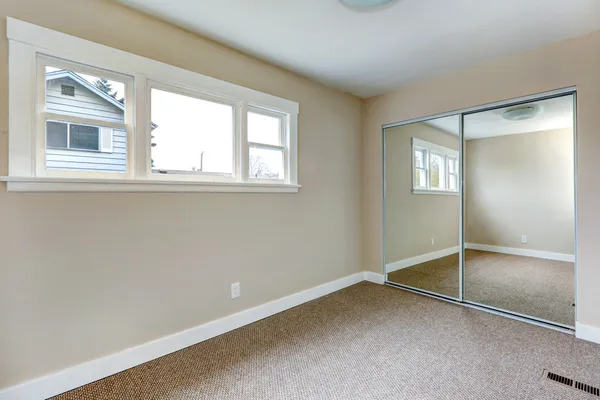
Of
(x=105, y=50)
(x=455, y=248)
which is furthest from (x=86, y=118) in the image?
(x=455, y=248)

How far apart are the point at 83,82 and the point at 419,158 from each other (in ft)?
11.5

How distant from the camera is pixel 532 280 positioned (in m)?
2.94

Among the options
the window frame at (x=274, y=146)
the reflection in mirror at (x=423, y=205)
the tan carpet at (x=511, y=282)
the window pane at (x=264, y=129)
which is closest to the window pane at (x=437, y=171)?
the reflection in mirror at (x=423, y=205)

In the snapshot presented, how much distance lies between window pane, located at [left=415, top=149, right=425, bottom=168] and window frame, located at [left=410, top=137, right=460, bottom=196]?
0.01 meters

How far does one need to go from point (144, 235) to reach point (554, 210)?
356 centimetres

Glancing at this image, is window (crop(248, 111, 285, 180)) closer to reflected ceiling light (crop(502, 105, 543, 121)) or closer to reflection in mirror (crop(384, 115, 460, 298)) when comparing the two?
reflection in mirror (crop(384, 115, 460, 298))

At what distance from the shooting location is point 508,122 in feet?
9.68

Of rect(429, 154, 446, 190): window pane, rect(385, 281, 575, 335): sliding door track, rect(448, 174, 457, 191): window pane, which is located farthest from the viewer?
rect(429, 154, 446, 190): window pane

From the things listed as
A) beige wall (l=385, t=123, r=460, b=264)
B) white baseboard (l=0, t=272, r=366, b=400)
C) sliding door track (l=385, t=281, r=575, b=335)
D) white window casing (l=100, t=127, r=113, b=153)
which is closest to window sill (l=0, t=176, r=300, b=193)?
white window casing (l=100, t=127, r=113, b=153)

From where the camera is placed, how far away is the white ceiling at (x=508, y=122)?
2582 mm

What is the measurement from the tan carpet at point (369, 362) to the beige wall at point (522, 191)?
0.86 metres

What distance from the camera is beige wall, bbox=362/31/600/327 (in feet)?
7.75

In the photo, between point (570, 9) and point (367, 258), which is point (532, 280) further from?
point (570, 9)

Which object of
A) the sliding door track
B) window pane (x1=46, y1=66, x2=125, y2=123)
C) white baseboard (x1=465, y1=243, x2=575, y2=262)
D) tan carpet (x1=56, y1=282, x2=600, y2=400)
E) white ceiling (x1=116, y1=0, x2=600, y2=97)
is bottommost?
tan carpet (x1=56, y1=282, x2=600, y2=400)
